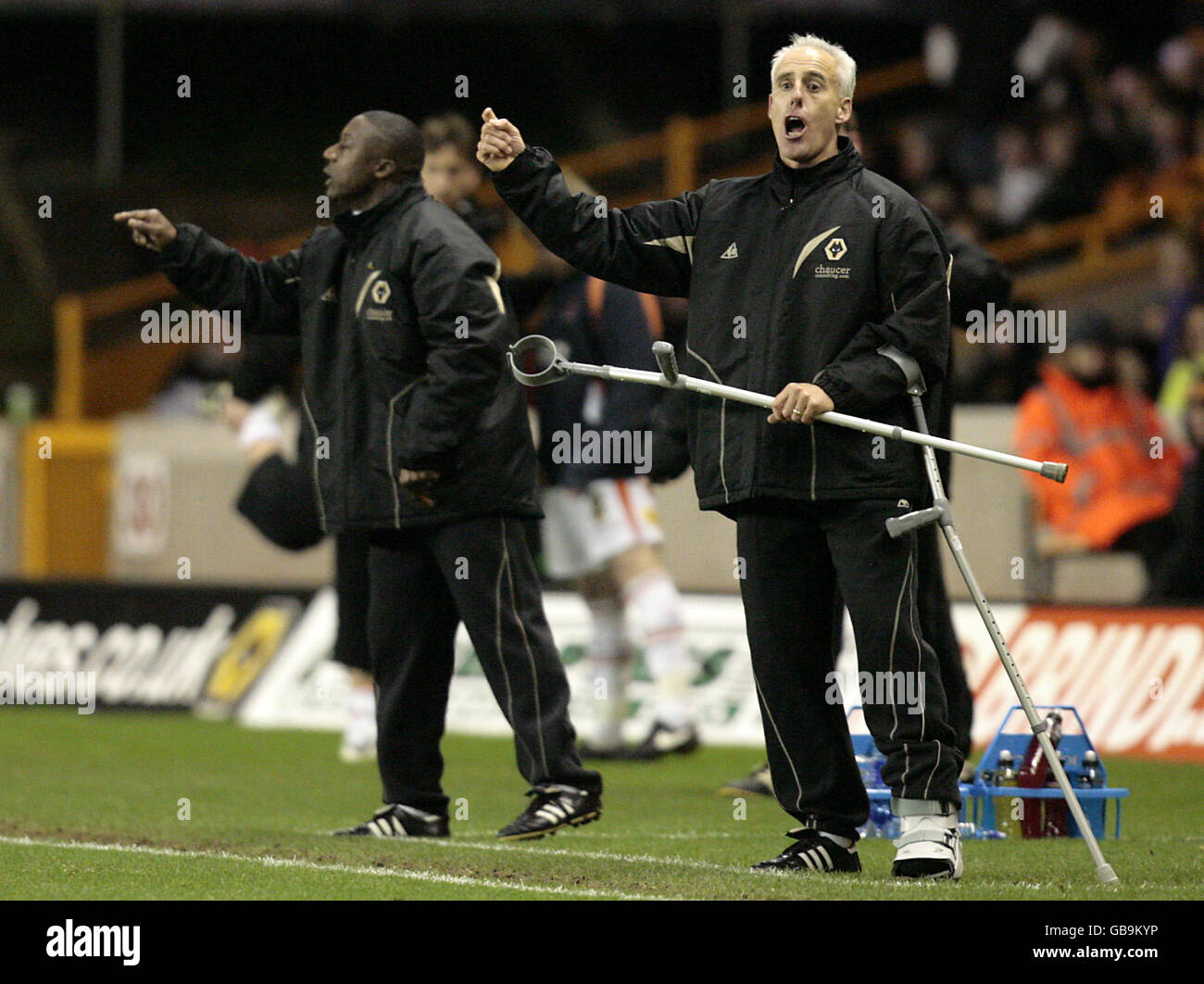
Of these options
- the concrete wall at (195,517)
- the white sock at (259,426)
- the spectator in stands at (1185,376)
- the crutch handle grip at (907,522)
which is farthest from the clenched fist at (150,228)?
the concrete wall at (195,517)

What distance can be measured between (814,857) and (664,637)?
174 inches

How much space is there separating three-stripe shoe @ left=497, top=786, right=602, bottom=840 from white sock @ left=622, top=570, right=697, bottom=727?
328 cm

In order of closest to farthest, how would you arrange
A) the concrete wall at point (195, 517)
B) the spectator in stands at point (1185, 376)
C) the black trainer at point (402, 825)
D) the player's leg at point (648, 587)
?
1. the black trainer at point (402, 825)
2. the player's leg at point (648, 587)
3. the spectator in stands at point (1185, 376)
4. the concrete wall at point (195, 517)

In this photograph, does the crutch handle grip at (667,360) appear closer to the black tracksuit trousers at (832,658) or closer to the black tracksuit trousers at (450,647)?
the black tracksuit trousers at (832,658)

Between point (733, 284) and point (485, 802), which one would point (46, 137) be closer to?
point (485, 802)

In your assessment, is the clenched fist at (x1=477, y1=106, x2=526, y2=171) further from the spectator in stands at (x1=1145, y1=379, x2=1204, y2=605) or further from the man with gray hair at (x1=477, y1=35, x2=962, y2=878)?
the spectator in stands at (x1=1145, y1=379, x2=1204, y2=605)

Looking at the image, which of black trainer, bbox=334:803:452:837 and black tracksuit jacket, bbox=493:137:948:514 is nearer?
black tracksuit jacket, bbox=493:137:948:514

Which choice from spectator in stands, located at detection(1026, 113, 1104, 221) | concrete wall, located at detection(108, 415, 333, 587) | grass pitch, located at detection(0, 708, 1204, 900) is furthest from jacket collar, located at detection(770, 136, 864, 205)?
spectator in stands, located at detection(1026, 113, 1104, 221)

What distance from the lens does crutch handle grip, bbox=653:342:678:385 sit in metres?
6.02

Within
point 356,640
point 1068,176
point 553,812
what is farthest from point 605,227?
point 1068,176

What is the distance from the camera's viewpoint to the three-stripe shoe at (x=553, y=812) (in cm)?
724

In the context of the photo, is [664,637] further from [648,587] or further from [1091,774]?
[1091,774]

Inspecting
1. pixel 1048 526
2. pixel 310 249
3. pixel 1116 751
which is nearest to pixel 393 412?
pixel 310 249

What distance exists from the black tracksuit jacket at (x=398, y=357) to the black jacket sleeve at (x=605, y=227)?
30.7 inches
